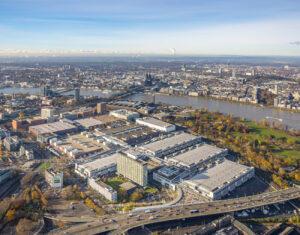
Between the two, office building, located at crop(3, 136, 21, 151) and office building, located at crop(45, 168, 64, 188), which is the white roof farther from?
office building, located at crop(3, 136, 21, 151)

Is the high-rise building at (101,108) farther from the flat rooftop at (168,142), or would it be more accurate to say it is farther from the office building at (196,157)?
the office building at (196,157)

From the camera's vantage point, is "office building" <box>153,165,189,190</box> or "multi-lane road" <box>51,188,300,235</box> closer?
"multi-lane road" <box>51,188,300,235</box>

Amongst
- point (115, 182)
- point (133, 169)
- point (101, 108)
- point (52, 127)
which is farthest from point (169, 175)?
point (101, 108)

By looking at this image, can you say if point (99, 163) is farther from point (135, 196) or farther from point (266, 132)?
point (266, 132)

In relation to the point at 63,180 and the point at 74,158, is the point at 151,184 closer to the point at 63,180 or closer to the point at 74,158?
the point at 63,180

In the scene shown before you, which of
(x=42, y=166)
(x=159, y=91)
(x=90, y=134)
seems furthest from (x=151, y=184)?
(x=159, y=91)

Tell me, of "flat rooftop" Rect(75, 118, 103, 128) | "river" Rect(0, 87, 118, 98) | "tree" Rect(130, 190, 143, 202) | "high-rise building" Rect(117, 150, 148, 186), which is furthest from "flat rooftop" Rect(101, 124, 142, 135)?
"river" Rect(0, 87, 118, 98)

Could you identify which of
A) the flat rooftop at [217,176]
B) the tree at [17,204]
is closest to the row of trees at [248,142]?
the flat rooftop at [217,176]
